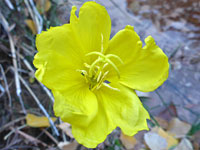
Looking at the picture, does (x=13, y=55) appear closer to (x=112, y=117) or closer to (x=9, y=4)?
(x=9, y=4)

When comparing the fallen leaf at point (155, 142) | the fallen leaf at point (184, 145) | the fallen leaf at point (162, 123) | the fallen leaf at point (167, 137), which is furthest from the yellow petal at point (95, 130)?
the fallen leaf at point (162, 123)

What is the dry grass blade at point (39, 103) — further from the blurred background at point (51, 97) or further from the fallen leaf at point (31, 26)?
the fallen leaf at point (31, 26)

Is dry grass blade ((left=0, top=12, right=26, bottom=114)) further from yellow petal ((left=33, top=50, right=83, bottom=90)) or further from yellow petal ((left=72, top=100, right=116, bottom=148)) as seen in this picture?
yellow petal ((left=72, top=100, right=116, bottom=148))

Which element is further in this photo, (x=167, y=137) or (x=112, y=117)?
(x=167, y=137)

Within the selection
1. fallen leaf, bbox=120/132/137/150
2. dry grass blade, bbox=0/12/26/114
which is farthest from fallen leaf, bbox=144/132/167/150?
dry grass blade, bbox=0/12/26/114

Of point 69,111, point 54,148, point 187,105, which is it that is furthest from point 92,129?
point 187,105

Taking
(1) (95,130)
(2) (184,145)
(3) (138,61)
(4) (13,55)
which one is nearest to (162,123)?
(2) (184,145)
